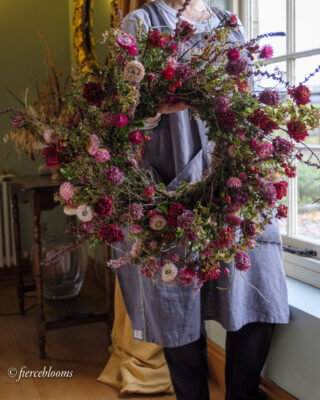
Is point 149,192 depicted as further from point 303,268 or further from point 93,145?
point 303,268

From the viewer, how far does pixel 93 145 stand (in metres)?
1.06

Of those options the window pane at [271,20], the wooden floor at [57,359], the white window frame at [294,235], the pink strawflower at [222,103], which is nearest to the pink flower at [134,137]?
the pink strawflower at [222,103]

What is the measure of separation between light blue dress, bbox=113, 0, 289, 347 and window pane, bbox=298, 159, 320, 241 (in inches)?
12.5

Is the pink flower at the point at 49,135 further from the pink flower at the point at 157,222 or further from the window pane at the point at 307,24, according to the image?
the window pane at the point at 307,24

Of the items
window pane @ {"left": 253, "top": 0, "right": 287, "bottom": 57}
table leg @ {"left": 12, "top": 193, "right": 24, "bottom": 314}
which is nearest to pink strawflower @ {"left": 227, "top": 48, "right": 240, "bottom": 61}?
window pane @ {"left": 253, "top": 0, "right": 287, "bottom": 57}

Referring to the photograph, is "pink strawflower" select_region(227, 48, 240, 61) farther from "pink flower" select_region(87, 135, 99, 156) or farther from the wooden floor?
the wooden floor

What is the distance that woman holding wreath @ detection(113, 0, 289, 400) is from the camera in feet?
5.03

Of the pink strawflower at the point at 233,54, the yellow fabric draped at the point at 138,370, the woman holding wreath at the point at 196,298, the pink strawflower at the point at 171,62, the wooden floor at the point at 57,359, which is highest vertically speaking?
the pink strawflower at the point at 233,54

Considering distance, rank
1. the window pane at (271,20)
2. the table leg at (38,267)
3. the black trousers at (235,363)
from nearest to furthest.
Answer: the black trousers at (235,363) < the window pane at (271,20) < the table leg at (38,267)

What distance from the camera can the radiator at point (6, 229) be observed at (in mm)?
3580

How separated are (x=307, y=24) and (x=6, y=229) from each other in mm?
2625

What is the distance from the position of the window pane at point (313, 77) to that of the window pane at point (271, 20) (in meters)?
0.11

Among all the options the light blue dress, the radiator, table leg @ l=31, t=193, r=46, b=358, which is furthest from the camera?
the radiator

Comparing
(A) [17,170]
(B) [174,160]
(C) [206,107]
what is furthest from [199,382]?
(A) [17,170]
